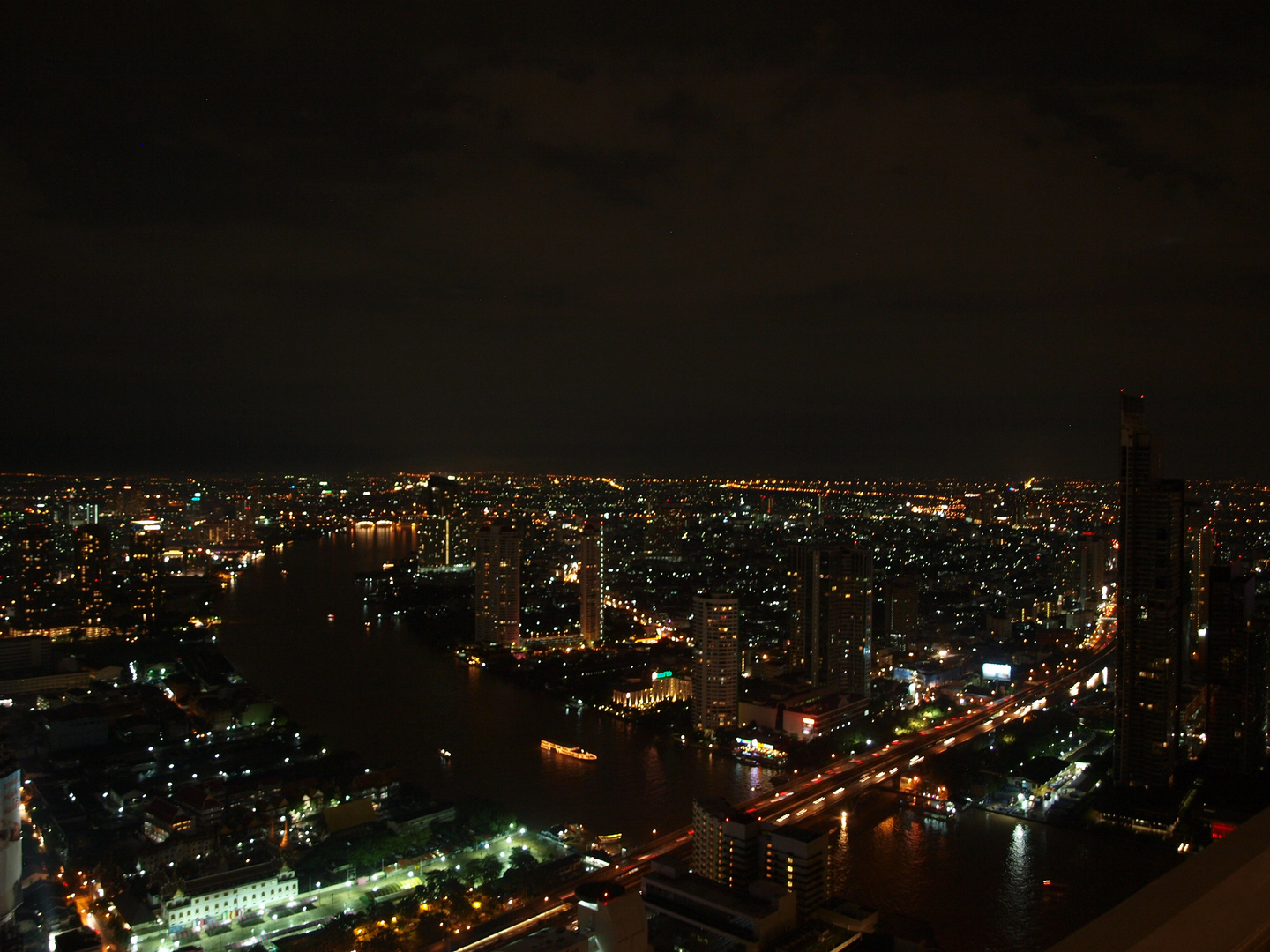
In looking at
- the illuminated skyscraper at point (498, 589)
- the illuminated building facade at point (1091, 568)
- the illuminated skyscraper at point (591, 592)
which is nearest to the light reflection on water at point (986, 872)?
the illuminated skyscraper at point (591, 592)

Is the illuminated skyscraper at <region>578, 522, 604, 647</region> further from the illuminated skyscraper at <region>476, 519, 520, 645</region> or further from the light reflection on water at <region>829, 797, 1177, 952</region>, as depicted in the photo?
the light reflection on water at <region>829, 797, 1177, 952</region>

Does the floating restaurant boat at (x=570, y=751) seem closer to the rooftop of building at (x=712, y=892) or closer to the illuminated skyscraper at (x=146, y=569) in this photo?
the rooftop of building at (x=712, y=892)

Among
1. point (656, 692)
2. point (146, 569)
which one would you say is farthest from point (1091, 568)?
point (146, 569)

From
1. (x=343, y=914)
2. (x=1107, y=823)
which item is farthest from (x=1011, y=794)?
(x=343, y=914)

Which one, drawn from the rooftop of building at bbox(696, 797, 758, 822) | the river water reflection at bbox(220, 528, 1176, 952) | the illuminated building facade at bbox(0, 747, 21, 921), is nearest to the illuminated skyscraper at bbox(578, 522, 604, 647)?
the river water reflection at bbox(220, 528, 1176, 952)

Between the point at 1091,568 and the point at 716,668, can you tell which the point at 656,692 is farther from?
the point at 1091,568
